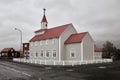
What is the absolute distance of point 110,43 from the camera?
356 feet

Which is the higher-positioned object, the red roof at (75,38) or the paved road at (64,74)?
the red roof at (75,38)

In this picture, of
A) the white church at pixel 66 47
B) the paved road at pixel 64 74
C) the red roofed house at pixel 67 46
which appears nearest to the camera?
the paved road at pixel 64 74

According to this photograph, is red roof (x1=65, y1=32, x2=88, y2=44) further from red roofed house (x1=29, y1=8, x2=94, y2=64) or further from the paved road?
the paved road

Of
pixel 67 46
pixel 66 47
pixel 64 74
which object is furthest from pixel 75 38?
pixel 64 74

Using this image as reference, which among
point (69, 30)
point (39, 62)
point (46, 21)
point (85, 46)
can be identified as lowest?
point (39, 62)

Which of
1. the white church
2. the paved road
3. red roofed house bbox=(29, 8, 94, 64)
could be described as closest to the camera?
the paved road

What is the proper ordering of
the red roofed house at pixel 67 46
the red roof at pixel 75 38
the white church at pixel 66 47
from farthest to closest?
the red roof at pixel 75 38, the red roofed house at pixel 67 46, the white church at pixel 66 47

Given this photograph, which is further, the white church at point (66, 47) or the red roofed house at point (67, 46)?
the red roofed house at point (67, 46)

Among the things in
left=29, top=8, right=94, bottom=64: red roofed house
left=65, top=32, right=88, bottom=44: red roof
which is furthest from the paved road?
left=65, top=32, right=88, bottom=44: red roof

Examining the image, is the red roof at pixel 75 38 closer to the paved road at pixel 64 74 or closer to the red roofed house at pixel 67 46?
the red roofed house at pixel 67 46

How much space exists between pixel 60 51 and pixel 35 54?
43.1 ft

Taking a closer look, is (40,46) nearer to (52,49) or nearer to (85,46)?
(52,49)

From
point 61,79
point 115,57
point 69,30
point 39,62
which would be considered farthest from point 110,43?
point 61,79

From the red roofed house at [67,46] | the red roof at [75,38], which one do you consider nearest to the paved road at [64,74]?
the red roofed house at [67,46]
